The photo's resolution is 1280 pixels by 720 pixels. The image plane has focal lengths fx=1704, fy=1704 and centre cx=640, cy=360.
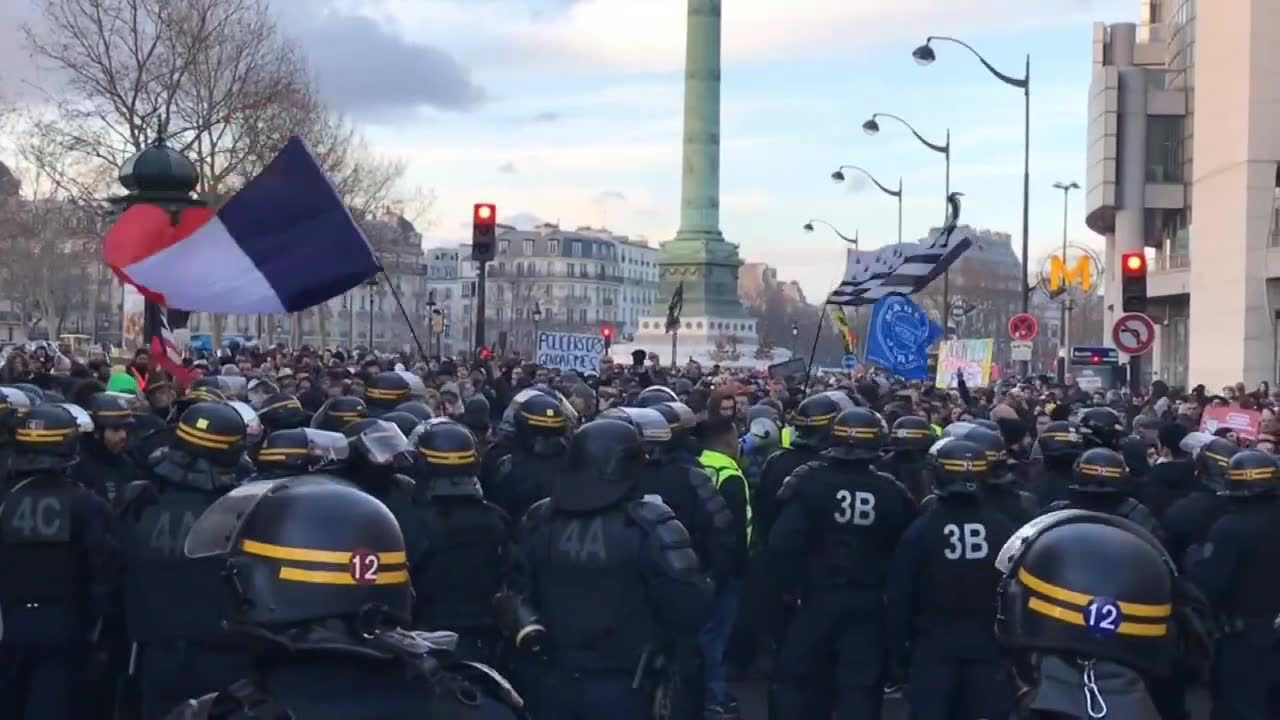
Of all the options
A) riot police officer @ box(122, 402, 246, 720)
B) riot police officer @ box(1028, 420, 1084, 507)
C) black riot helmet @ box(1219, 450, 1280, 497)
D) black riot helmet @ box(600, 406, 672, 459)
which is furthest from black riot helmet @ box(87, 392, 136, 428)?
black riot helmet @ box(1219, 450, 1280, 497)

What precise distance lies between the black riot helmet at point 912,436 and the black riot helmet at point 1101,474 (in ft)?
6.56

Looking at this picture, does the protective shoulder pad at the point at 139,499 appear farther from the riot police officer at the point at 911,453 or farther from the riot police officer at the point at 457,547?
the riot police officer at the point at 911,453

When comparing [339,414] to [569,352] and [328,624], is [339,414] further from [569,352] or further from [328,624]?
[569,352]

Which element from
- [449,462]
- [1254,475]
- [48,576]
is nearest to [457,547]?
[449,462]

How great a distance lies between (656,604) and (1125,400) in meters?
16.1

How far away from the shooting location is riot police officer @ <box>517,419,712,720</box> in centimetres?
612

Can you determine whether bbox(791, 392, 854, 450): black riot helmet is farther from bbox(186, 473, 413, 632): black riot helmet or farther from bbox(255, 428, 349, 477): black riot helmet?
bbox(186, 473, 413, 632): black riot helmet

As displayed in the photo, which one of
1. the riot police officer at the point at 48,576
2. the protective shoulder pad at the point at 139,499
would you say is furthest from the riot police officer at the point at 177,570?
the riot police officer at the point at 48,576

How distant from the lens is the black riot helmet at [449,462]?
6.98m

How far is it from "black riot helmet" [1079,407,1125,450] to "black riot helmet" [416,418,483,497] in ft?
15.3

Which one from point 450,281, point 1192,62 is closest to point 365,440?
point 1192,62

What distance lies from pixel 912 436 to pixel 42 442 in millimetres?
4972

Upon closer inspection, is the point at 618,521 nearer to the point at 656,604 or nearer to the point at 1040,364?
the point at 656,604

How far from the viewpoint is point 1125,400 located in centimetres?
2112
